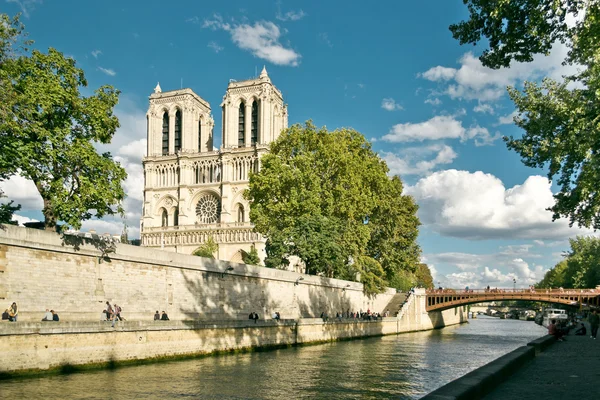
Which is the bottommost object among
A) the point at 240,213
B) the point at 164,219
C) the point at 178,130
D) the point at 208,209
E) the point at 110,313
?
the point at 110,313

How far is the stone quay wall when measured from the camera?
724 inches

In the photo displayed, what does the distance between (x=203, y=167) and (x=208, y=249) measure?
16.4 metres

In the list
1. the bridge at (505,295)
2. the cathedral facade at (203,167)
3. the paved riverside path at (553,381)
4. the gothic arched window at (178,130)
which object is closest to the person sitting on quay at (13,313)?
the paved riverside path at (553,381)

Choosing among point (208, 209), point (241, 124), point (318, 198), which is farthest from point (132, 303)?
point (241, 124)

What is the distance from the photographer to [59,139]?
22.0 metres

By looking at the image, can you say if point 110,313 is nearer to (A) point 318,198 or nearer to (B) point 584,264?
(A) point 318,198

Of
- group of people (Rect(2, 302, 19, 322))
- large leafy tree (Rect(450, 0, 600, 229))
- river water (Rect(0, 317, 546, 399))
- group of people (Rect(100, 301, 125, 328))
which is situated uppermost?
large leafy tree (Rect(450, 0, 600, 229))

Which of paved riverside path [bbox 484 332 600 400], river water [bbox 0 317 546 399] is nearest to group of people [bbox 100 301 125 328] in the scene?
river water [bbox 0 317 546 399]

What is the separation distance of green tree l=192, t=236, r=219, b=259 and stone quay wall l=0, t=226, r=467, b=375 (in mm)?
28572

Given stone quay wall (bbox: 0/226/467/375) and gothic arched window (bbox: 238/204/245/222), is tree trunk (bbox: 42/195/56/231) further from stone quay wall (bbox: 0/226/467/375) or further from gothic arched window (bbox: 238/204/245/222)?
gothic arched window (bbox: 238/204/245/222)

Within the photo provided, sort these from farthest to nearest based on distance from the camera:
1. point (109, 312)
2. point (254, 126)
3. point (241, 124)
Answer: point (241, 124)
point (254, 126)
point (109, 312)

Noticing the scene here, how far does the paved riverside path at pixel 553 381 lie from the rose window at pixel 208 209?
64304 mm

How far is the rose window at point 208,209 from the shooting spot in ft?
256

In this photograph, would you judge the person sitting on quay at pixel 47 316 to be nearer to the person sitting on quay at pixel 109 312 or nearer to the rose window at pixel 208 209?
the person sitting on quay at pixel 109 312
